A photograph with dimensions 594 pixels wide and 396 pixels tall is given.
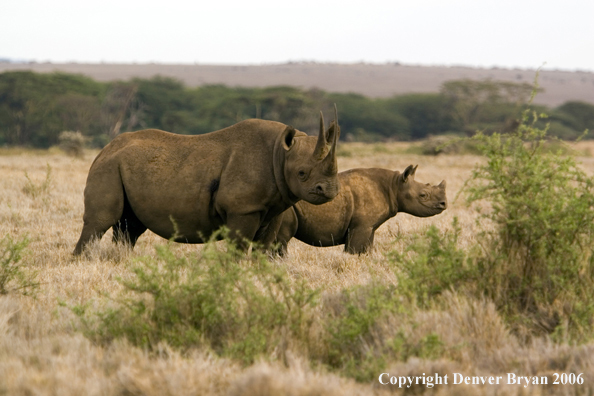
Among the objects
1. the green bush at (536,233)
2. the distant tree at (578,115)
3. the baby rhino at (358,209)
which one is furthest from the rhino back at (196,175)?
the distant tree at (578,115)

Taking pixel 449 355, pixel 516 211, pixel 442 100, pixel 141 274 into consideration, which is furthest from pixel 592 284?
pixel 442 100

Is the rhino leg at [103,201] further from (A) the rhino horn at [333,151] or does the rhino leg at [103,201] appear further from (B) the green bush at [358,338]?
(B) the green bush at [358,338]

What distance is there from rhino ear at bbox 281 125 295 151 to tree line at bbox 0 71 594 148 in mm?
40707

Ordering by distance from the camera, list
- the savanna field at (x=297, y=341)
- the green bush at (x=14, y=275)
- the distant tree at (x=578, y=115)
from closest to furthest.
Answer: the savanna field at (x=297, y=341)
the green bush at (x=14, y=275)
the distant tree at (x=578, y=115)

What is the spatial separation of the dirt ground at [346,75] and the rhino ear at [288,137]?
352 ft

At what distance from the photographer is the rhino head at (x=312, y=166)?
6.52 metres

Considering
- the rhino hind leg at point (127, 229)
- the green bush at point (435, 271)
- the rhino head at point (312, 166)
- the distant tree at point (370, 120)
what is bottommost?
the distant tree at point (370, 120)

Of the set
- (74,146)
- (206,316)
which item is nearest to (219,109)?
(74,146)

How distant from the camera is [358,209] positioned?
8.41 m

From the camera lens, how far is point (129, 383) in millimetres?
3846

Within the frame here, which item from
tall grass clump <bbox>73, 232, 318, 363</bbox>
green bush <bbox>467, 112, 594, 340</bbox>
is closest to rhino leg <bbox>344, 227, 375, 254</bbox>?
green bush <bbox>467, 112, 594, 340</bbox>

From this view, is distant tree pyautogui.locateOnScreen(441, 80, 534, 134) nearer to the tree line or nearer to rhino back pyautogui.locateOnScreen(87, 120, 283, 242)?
the tree line

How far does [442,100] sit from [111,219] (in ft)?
215

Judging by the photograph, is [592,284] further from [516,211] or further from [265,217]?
[265,217]
